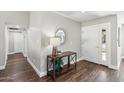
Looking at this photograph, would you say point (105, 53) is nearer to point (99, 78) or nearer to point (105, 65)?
point (105, 65)

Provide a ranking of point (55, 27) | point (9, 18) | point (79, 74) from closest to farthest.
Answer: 1. point (9, 18)
2. point (79, 74)
3. point (55, 27)

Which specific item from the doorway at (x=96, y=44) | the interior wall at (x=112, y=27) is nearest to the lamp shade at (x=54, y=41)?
the doorway at (x=96, y=44)

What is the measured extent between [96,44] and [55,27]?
964 millimetres

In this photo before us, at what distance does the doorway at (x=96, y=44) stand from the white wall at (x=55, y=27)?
0.49 ft

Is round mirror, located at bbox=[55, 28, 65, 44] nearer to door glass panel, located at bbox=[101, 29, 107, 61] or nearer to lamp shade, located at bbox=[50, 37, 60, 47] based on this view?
lamp shade, located at bbox=[50, 37, 60, 47]

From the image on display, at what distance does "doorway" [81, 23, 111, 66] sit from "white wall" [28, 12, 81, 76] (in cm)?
15

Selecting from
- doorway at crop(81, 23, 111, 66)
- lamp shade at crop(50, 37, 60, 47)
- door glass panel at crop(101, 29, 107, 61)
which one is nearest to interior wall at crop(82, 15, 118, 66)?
doorway at crop(81, 23, 111, 66)

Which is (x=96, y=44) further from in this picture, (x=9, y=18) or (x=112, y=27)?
(x=9, y=18)

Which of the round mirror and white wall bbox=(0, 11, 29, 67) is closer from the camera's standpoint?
white wall bbox=(0, 11, 29, 67)

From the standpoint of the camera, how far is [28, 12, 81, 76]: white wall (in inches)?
66.2

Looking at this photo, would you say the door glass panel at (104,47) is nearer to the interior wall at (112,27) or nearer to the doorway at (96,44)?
the doorway at (96,44)

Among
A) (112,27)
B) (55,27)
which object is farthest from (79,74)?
(112,27)

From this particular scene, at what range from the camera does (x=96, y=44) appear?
1.60 m
